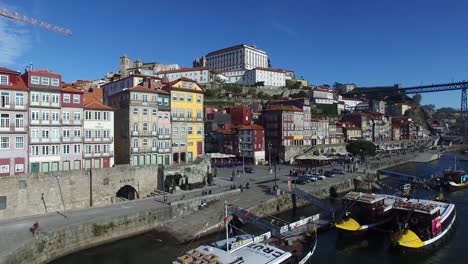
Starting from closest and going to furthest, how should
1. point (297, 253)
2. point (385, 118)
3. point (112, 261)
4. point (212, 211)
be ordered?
point (297, 253) → point (112, 261) → point (212, 211) → point (385, 118)

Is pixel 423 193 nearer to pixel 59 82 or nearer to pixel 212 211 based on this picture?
pixel 212 211

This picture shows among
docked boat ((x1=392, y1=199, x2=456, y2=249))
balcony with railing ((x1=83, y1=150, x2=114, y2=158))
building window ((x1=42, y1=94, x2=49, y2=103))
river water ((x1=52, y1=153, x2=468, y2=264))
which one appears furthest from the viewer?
balcony with railing ((x1=83, y1=150, x2=114, y2=158))

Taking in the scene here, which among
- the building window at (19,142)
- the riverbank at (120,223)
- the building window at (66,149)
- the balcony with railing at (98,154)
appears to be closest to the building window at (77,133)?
the building window at (66,149)

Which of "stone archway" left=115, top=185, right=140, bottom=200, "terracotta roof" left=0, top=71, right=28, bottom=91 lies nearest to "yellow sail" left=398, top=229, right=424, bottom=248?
"stone archway" left=115, top=185, right=140, bottom=200

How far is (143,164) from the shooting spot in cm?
5388

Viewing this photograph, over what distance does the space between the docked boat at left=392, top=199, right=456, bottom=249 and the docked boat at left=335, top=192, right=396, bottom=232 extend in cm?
154

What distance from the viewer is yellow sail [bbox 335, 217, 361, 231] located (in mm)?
39875

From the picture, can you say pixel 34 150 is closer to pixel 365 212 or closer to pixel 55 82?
pixel 55 82

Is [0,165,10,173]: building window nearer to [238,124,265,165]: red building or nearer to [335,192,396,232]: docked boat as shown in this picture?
[335,192,396,232]: docked boat

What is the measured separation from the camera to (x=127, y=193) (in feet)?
168

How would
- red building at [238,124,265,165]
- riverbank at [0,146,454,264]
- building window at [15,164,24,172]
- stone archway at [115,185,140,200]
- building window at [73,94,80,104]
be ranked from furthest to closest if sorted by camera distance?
red building at [238,124,265,165], stone archway at [115,185,140,200], building window at [73,94,80,104], building window at [15,164,24,172], riverbank at [0,146,454,264]

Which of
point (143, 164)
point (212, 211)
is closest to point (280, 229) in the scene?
point (212, 211)

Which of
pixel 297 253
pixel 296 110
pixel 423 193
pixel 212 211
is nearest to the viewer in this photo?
pixel 297 253

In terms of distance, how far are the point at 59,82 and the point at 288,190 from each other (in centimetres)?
3402
